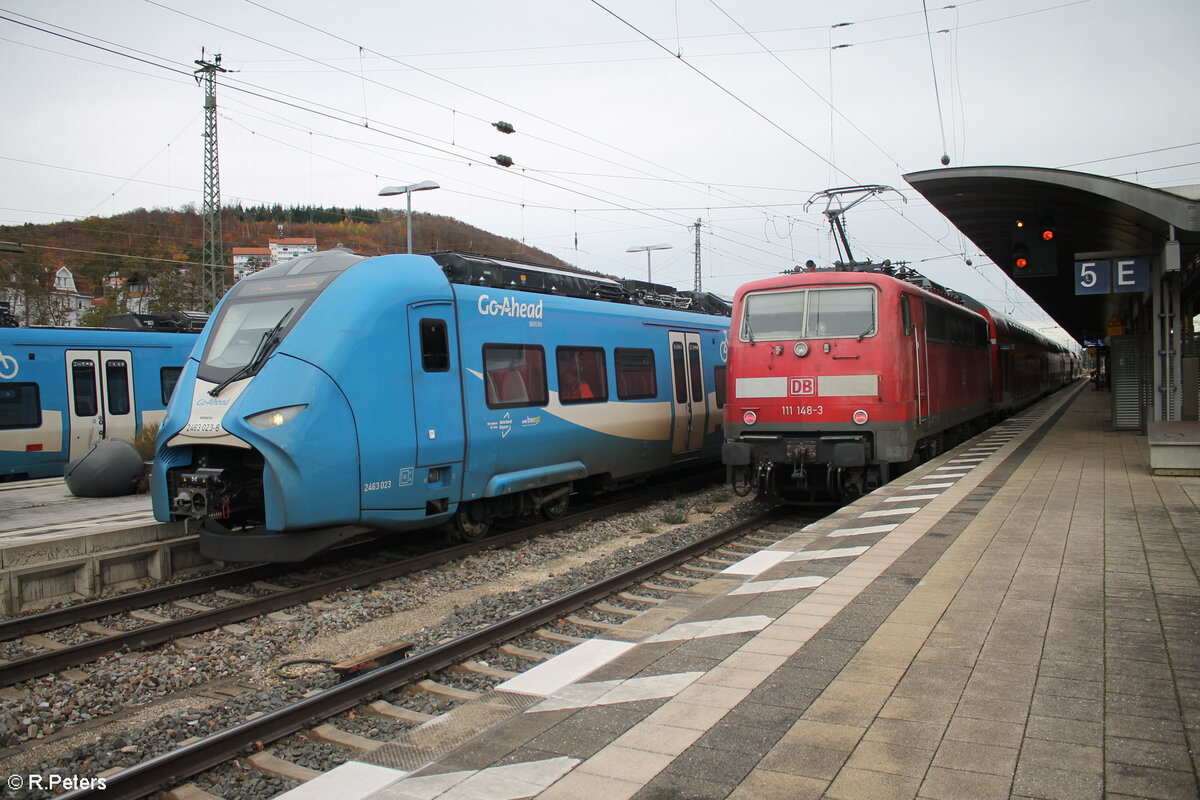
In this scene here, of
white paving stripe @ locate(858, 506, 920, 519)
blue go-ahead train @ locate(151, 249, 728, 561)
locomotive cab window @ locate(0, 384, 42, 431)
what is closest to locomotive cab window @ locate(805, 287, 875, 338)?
white paving stripe @ locate(858, 506, 920, 519)

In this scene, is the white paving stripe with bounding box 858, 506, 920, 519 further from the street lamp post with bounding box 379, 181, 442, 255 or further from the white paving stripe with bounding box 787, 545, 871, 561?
the street lamp post with bounding box 379, 181, 442, 255

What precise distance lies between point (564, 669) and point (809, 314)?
746cm

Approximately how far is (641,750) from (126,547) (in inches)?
283

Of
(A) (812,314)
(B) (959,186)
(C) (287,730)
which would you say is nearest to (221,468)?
(C) (287,730)

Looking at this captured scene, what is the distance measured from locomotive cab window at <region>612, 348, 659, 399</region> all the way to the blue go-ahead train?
64 centimetres

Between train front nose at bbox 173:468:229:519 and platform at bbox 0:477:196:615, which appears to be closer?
platform at bbox 0:477:196:615

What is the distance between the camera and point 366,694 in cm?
515

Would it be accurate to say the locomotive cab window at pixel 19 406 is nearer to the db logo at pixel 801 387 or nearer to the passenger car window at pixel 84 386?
the passenger car window at pixel 84 386

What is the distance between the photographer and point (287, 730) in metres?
4.68

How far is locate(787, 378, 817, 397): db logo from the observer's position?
35.8 feet

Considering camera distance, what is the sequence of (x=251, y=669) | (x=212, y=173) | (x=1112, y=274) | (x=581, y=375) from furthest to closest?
(x=212, y=173)
(x=1112, y=274)
(x=581, y=375)
(x=251, y=669)

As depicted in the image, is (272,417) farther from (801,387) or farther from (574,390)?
(801,387)

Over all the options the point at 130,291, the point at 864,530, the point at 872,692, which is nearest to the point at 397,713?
the point at 872,692

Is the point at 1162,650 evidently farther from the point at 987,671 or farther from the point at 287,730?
the point at 287,730
